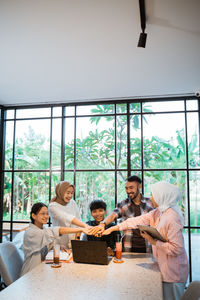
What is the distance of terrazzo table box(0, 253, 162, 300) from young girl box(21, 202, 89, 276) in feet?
0.71

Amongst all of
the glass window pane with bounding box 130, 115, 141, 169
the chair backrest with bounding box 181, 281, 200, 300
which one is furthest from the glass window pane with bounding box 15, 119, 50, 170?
the chair backrest with bounding box 181, 281, 200, 300

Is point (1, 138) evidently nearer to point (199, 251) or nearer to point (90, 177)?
point (90, 177)

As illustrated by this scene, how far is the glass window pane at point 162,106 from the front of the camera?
12.8ft

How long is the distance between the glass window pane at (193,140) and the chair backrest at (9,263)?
258cm

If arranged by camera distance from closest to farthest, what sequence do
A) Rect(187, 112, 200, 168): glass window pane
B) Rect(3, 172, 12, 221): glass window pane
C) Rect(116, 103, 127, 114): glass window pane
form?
Rect(187, 112, 200, 168): glass window pane, Rect(116, 103, 127, 114): glass window pane, Rect(3, 172, 12, 221): glass window pane

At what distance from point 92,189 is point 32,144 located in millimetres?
1229

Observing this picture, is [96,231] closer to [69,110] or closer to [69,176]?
[69,176]

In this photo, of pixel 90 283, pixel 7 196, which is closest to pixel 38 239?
pixel 90 283

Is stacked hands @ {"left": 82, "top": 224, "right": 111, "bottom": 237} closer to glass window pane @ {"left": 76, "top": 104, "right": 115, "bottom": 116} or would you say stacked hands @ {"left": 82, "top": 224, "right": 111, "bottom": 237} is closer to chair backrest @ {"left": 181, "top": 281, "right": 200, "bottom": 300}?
chair backrest @ {"left": 181, "top": 281, "right": 200, "bottom": 300}

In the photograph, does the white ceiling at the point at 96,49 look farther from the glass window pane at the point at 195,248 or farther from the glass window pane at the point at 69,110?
the glass window pane at the point at 195,248

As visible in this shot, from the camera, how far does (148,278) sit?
71.3 inches

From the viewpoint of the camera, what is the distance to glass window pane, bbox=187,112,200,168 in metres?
3.78

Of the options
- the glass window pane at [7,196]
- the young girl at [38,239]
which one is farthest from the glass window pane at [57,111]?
the young girl at [38,239]

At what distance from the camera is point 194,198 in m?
3.73
